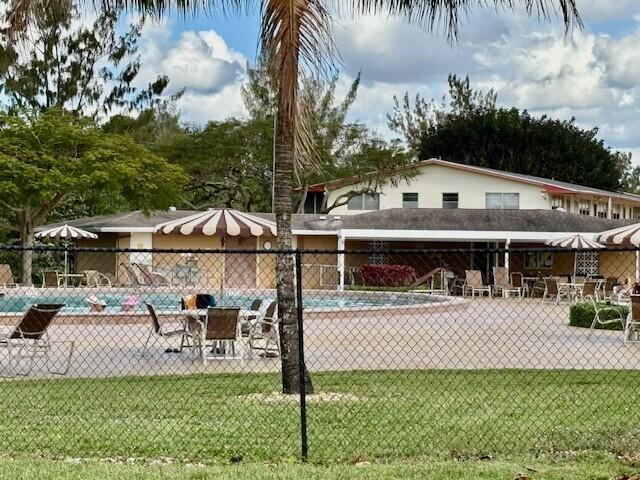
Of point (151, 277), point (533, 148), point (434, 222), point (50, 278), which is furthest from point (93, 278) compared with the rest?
point (533, 148)

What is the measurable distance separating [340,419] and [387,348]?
7015mm

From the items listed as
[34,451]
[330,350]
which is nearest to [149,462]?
[34,451]

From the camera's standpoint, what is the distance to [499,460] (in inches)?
272

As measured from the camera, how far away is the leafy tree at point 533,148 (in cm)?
6331

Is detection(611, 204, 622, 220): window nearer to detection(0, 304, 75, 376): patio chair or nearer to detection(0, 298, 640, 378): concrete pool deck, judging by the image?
detection(0, 298, 640, 378): concrete pool deck

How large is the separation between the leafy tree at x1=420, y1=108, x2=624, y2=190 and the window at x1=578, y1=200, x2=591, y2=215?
1531 centimetres

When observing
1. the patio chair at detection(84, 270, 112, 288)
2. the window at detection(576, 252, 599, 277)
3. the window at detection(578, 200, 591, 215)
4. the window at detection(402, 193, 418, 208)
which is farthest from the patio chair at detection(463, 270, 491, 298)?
the window at detection(578, 200, 591, 215)

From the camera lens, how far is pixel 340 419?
866cm

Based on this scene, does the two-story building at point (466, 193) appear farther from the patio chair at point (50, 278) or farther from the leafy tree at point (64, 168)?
the patio chair at point (50, 278)

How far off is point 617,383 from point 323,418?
4.21m

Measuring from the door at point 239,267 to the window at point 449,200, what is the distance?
463 inches

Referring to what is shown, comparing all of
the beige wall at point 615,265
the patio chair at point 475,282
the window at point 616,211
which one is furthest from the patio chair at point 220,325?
the window at point 616,211

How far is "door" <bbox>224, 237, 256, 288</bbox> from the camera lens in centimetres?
3447

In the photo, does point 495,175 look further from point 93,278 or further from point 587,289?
point 93,278
